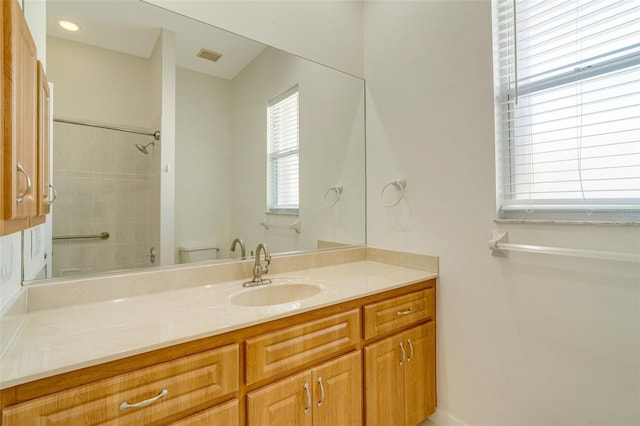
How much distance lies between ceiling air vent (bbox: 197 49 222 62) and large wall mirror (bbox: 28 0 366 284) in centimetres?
1

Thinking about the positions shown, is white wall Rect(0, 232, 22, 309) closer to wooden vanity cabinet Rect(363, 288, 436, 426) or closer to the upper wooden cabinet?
the upper wooden cabinet

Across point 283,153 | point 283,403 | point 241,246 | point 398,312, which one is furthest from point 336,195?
point 283,403

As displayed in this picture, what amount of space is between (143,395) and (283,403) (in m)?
0.47

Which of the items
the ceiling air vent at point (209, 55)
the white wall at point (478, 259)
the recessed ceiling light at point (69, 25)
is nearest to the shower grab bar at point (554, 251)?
the white wall at point (478, 259)

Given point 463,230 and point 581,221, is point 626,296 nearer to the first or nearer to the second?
point 581,221

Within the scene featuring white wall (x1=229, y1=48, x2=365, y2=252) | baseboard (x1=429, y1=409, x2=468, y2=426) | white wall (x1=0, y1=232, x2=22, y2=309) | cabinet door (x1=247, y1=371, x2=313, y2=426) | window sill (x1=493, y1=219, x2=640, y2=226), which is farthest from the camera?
white wall (x1=229, y1=48, x2=365, y2=252)

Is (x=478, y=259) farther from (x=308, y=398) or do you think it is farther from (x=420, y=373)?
(x=308, y=398)

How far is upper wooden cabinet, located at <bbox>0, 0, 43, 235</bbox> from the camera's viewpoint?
564mm

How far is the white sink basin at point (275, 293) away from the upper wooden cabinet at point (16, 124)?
2.83ft

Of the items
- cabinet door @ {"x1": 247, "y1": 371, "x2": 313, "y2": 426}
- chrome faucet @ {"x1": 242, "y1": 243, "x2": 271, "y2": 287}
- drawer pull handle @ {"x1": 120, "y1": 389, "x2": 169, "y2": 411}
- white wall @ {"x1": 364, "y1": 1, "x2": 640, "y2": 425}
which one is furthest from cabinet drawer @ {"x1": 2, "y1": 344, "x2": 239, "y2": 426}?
white wall @ {"x1": 364, "y1": 1, "x2": 640, "y2": 425}

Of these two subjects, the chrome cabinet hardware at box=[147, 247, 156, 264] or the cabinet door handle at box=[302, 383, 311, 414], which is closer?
the cabinet door handle at box=[302, 383, 311, 414]

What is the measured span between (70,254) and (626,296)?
7.09 feet

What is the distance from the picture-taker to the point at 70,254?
120 centimetres

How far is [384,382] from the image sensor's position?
4.55 feet
